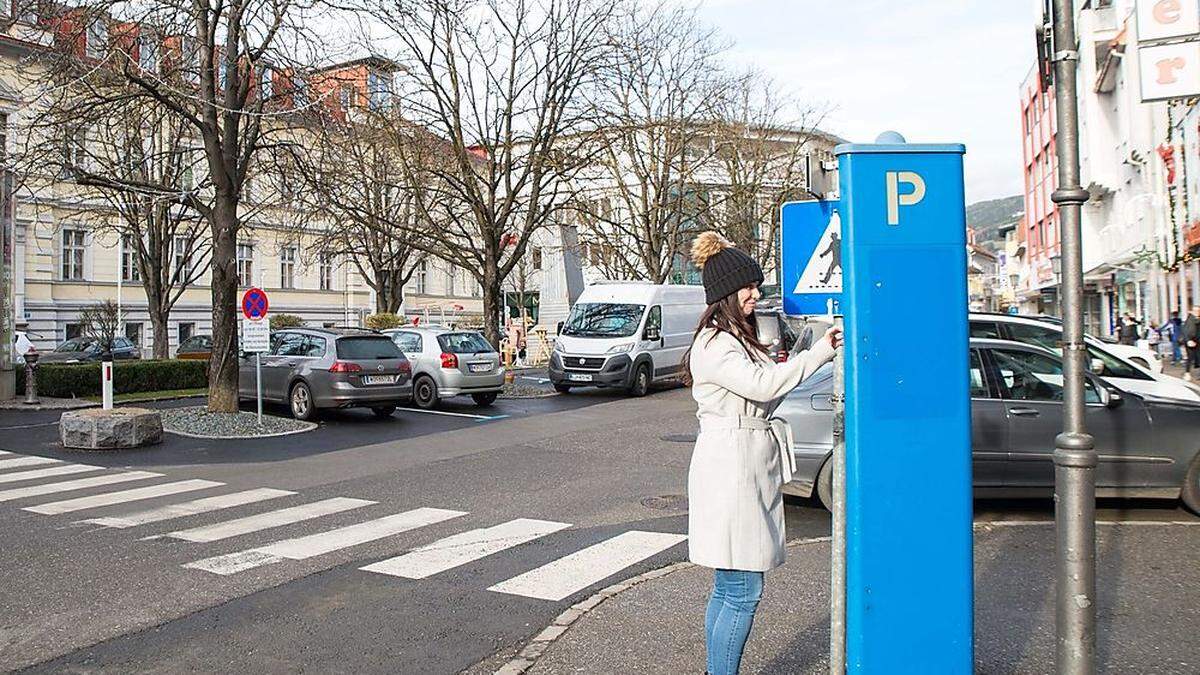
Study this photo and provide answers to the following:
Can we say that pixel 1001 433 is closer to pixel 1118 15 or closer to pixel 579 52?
pixel 579 52

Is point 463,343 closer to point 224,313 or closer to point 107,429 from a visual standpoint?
point 224,313

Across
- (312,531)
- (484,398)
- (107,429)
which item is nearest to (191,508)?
(312,531)

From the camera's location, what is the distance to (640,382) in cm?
2294

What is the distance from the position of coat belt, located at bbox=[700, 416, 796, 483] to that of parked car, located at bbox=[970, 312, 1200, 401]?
603 centimetres

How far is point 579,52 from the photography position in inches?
963

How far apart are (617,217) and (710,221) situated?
4.79 m

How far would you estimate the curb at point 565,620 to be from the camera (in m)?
4.72

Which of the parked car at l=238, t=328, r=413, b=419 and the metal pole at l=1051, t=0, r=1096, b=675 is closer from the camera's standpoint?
the metal pole at l=1051, t=0, r=1096, b=675

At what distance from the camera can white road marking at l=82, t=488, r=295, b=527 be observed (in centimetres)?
856

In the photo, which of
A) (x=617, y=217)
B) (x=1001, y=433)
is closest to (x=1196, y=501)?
(x=1001, y=433)

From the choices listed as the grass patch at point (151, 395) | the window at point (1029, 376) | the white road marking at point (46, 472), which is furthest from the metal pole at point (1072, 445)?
the grass patch at point (151, 395)

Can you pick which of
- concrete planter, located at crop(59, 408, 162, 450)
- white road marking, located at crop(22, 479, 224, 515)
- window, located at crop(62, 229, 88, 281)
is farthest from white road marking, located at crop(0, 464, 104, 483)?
window, located at crop(62, 229, 88, 281)

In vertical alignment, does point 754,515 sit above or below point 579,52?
below

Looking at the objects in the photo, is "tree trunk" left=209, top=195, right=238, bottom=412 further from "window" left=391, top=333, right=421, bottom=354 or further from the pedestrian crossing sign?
the pedestrian crossing sign
